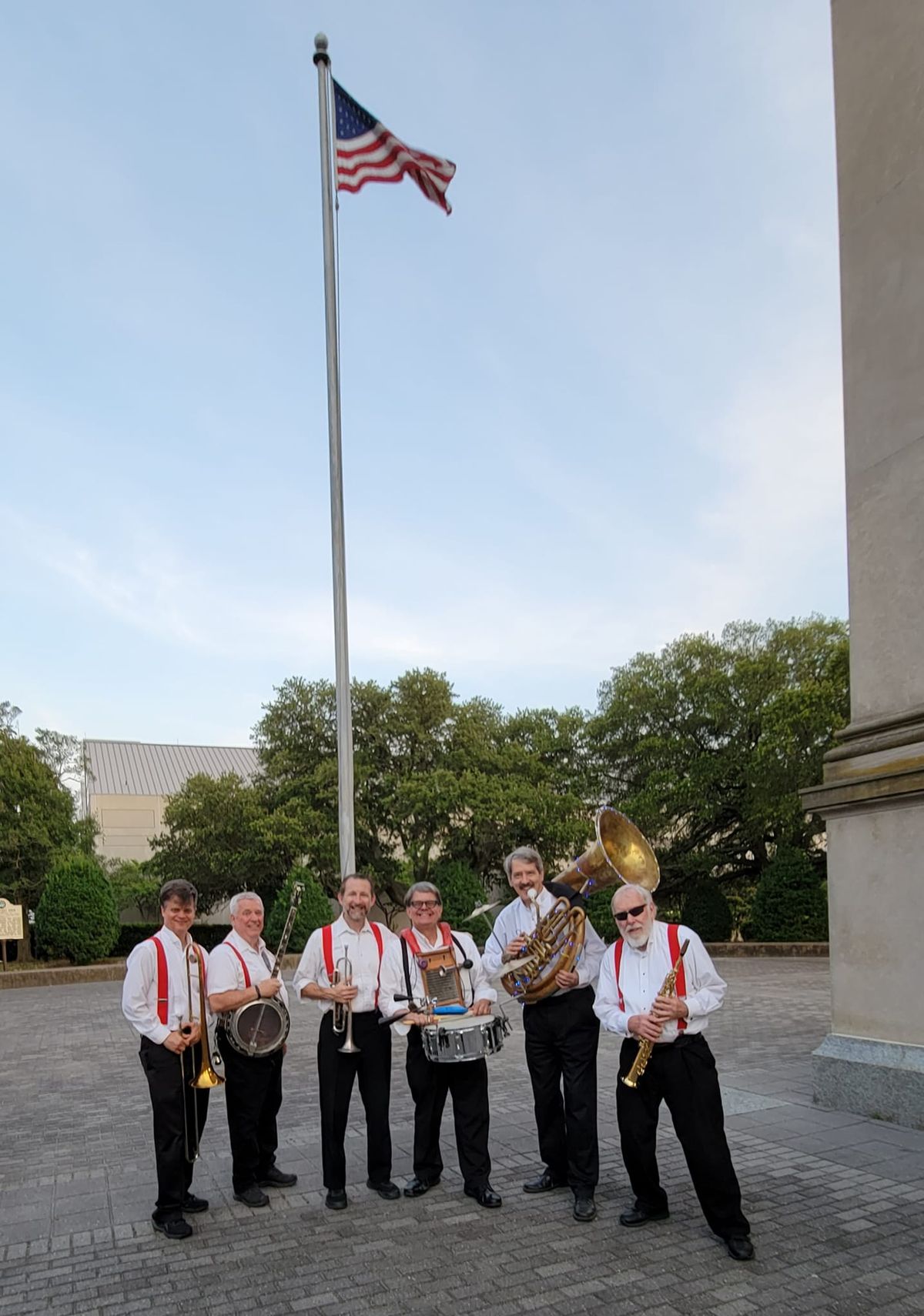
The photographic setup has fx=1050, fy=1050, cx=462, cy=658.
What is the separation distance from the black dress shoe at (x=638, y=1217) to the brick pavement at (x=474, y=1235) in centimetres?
Result: 8

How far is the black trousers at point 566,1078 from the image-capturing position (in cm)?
599

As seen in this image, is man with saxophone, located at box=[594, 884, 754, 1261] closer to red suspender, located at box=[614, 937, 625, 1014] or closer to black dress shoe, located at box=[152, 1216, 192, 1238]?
red suspender, located at box=[614, 937, 625, 1014]

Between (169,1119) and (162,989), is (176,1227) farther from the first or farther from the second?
(162,989)

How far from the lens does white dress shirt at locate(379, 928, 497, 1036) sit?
6309mm

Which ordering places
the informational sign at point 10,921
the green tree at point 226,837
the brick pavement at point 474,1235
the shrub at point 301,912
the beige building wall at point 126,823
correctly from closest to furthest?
the brick pavement at point 474,1235 < the informational sign at point 10,921 < the shrub at point 301,912 < the green tree at point 226,837 < the beige building wall at point 126,823

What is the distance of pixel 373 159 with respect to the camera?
1403 cm

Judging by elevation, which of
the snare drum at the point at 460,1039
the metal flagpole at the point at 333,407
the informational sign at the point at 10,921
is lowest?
the informational sign at the point at 10,921

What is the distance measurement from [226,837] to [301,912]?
244 inches

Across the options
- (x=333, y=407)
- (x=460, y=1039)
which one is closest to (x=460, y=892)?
(x=333, y=407)

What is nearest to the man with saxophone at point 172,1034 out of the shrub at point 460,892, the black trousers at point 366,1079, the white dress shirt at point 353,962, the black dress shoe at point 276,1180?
the black dress shoe at point 276,1180

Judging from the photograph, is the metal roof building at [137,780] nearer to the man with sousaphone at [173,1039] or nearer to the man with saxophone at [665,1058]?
the man with sousaphone at [173,1039]


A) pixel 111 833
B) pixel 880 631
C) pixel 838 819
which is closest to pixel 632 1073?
pixel 838 819

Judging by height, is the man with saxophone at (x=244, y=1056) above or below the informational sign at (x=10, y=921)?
above

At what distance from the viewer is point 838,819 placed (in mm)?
8445
